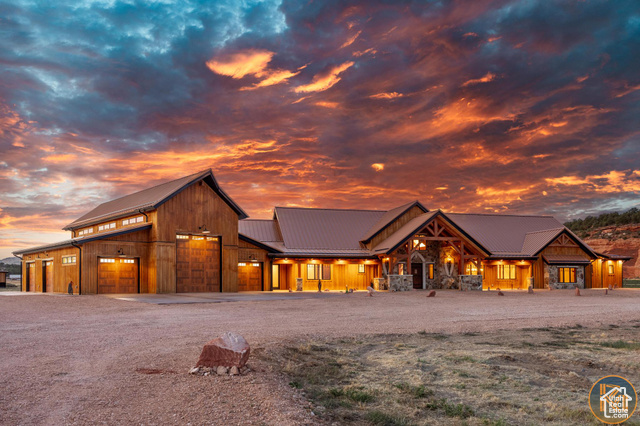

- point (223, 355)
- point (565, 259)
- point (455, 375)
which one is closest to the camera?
point (223, 355)

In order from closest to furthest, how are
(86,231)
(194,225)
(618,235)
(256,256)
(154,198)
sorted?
(194,225), (154,198), (256,256), (86,231), (618,235)

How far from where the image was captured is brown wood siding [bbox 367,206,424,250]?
41.3 m

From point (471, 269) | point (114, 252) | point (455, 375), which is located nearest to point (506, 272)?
point (471, 269)

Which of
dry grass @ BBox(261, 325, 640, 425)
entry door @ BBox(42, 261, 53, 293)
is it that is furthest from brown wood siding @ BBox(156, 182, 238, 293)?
dry grass @ BBox(261, 325, 640, 425)

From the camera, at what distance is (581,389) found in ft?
30.2

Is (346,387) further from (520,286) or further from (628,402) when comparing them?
(520,286)

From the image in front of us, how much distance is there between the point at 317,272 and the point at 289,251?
2.82 metres

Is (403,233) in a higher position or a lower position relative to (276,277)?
higher

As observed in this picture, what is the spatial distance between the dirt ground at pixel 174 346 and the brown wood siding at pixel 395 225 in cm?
1659

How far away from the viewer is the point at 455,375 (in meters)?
9.92

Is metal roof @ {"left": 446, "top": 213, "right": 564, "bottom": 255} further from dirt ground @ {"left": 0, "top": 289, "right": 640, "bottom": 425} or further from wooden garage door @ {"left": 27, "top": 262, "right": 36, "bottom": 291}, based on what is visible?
wooden garage door @ {"left": 27, "top": 262, "right": 36, "bottom": 291}

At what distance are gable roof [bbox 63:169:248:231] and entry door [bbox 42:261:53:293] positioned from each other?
463 cm

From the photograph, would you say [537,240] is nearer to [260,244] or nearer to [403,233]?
[403,233]

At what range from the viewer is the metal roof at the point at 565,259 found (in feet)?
140
